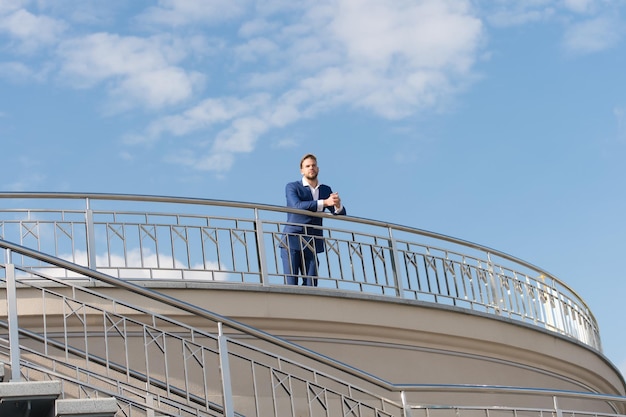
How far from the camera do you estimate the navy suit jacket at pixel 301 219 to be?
14203 millimetres

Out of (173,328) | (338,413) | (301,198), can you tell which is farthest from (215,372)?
(301,198)

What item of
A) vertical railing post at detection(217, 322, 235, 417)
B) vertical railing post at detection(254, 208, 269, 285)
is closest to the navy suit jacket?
vertical railing post at detection(254, 208, 269, 285)

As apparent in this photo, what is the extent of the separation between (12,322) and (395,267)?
6.71 meters

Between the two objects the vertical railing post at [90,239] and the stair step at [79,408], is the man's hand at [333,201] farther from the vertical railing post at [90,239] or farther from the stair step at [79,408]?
the stair step at [79,408]

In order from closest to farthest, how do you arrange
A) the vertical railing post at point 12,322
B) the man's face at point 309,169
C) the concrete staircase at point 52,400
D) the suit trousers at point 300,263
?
1. the concrete staircase at point 52,400
2. the vertical railing post at point 12,322
3. the suit trousers at point 300,263
4. the man's face at point 309,169

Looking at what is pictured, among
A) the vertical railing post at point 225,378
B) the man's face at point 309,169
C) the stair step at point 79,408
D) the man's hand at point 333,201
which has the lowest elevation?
the stair step at point 79,408

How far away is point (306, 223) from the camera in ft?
47.6

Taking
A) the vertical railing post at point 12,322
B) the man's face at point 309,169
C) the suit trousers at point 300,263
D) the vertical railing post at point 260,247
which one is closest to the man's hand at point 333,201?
the man's face at point 309,169

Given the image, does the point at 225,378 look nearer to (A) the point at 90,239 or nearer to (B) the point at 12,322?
(B) the point at 12,322

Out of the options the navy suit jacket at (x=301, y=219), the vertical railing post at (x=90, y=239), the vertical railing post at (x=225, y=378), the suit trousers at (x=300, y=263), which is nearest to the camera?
the vertical railing post at (x=225, y=378)

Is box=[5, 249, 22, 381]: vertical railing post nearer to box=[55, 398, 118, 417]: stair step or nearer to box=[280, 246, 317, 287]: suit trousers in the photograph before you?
box=[55, 398, 118, 417]: stair step

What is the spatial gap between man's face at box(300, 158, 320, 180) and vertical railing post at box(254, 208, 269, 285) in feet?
3.11

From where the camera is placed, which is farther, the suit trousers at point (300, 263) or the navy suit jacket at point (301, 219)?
the navy suit jacket at point (301, 219)

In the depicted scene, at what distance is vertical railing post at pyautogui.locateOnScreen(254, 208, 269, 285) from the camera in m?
13.5
